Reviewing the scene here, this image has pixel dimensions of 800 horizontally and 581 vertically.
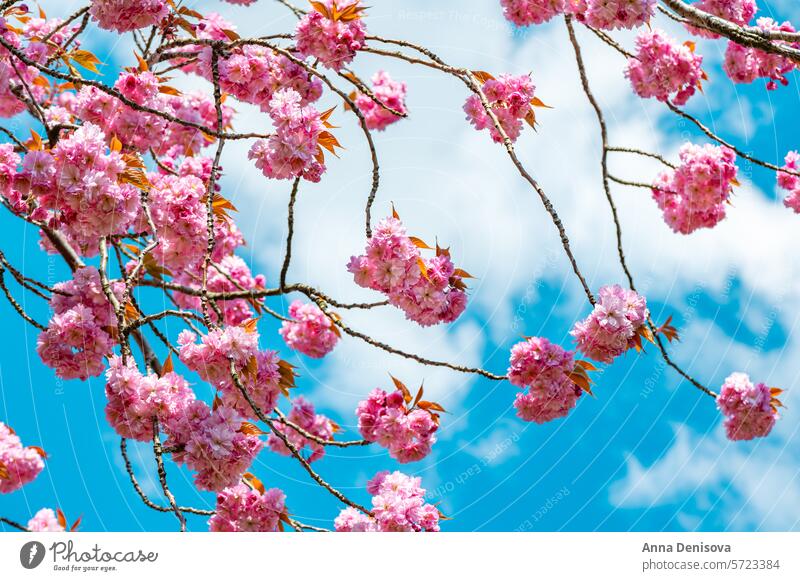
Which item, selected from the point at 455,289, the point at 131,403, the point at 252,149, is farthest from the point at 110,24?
the point at 455,289

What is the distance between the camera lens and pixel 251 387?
10.3 ft

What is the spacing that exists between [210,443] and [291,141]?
1245 millimetres

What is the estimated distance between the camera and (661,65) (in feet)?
13.6

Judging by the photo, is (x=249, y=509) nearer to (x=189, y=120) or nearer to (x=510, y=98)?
(x=510, y=98)

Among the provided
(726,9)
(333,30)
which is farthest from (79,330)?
(726,9)

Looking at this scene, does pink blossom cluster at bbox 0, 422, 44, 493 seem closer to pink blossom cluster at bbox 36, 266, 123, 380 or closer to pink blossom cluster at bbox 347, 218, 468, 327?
pink blossom cluster at bbox 36, 266, 123, 380

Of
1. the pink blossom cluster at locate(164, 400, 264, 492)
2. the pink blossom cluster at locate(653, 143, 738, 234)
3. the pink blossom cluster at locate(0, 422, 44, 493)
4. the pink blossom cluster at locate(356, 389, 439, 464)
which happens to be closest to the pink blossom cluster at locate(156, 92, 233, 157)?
the pink blossom cluster at locate(0, 422, 44, 493)

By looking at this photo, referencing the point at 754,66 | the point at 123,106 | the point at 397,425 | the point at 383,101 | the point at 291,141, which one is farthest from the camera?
the point at 383,101

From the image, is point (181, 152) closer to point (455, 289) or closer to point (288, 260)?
Answer: point (288, 260)

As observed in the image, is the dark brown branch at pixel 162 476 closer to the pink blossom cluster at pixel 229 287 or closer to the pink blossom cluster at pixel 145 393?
the pink blossom cluster at pixel 145 393

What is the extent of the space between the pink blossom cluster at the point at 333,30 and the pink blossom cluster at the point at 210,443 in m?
1.65

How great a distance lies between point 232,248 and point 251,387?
2316 millimetres
